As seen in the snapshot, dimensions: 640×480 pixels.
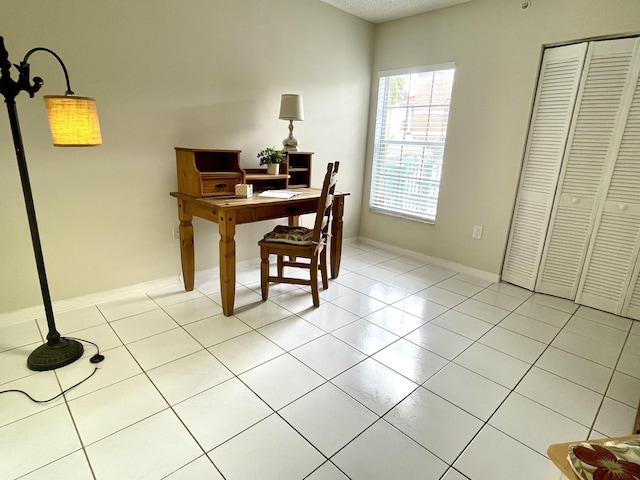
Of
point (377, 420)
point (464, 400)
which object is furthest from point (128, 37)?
point (464, 400)

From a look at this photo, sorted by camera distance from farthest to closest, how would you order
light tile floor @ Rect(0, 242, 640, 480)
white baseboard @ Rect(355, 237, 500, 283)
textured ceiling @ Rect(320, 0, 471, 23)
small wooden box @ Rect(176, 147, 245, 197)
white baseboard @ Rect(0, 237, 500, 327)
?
1. white baseboard @ Rect(355, 237, 500, 283)
2. textured ceiling @ Rect(320, 0, 471, 23)
3. small wooden box @ Rect(176, 147, 245, 197)
4. white baseboard @ Rect(0, 237, 500, 327)
5. light tile floor @ Rect(0, 242, 640, 480)

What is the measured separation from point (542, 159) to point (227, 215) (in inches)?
97.8

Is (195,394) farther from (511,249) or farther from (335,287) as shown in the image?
(511,249)

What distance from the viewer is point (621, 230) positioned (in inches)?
100

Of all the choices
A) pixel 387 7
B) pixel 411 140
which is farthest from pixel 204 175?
pixel 387 7

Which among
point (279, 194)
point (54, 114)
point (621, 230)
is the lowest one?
point (621, 230)

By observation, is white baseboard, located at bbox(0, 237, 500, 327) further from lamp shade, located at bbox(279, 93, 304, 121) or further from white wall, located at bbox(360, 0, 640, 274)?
lamp shade, located at bbox(279, 93, 304, 121)

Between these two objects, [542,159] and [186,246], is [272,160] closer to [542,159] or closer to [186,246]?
[186,246]

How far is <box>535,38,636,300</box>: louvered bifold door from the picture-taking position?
2.45 meters

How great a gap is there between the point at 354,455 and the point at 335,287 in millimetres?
→ 1635

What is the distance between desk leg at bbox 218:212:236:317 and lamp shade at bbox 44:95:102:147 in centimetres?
82

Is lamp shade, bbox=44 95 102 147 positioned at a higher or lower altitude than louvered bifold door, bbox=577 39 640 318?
higher

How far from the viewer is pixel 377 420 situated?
5.01 feet

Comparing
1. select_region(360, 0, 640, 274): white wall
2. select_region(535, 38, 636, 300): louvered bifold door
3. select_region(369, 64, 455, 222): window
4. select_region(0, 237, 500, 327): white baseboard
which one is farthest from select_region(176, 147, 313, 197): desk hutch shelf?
select_region(535, 38, 636, 300): louvered bifold door
